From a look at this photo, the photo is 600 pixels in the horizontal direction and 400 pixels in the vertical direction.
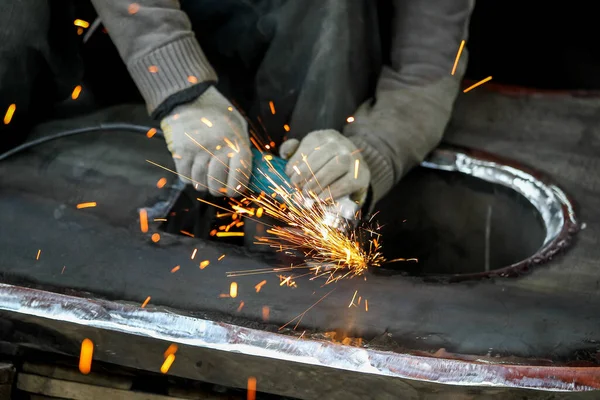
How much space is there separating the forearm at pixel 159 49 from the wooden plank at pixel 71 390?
0.59 m

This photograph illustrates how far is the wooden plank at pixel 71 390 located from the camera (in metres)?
1.44

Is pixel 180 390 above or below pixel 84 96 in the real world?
below

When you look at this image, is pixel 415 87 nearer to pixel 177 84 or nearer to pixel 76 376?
pixel 177 84

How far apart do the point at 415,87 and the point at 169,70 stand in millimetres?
593

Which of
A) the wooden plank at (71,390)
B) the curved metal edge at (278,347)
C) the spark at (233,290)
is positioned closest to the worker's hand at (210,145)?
the spark at (233,290)

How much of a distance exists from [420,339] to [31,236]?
76cm

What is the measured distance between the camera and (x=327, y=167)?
142cm

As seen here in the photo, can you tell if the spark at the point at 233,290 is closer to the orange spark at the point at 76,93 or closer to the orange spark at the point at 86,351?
the orange spark at the point at 86,351

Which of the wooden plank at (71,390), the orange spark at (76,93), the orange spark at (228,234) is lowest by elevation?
the wooden plank at (71,390)

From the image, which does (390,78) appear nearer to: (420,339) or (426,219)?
(426,219)

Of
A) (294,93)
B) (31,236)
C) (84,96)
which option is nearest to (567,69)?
(294,93)

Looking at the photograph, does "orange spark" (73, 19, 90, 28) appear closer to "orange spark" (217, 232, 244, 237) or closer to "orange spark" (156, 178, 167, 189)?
"orange spark" (156, 178, 167, 189)

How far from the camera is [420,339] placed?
1.21m

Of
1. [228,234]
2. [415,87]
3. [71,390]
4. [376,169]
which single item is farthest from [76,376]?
[415,87]
